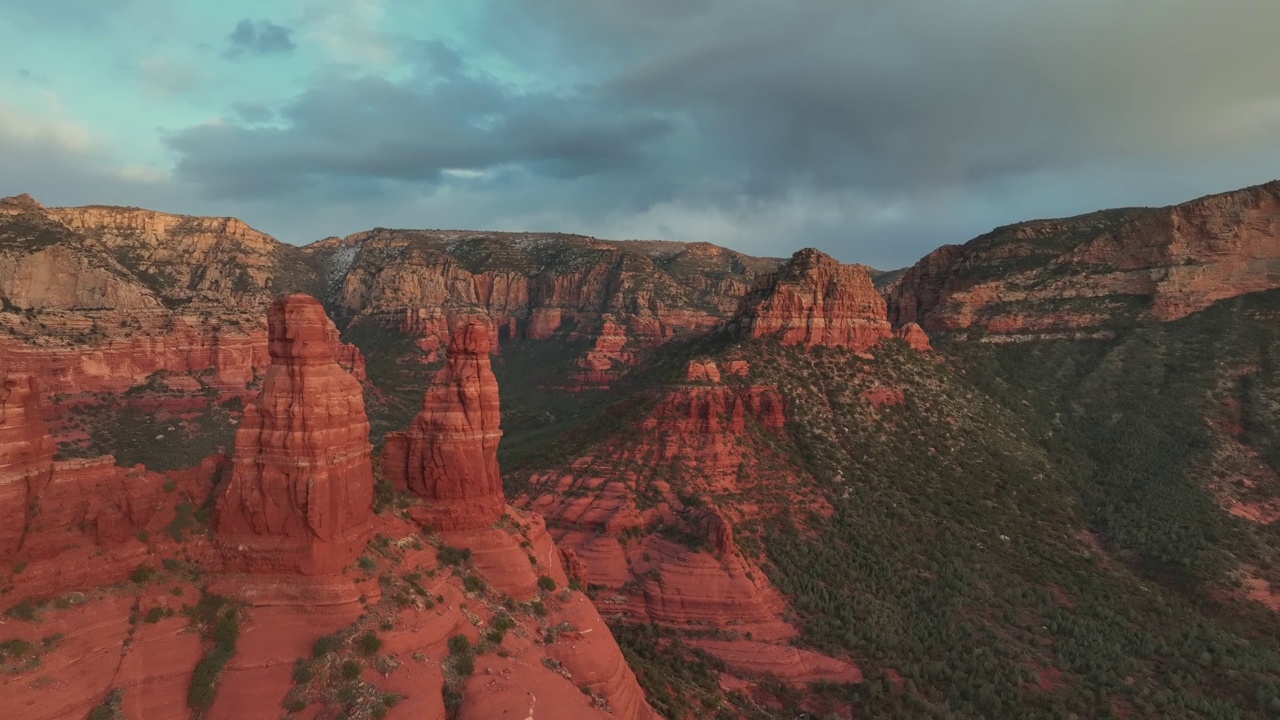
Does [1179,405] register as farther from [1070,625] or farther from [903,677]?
[903,677]

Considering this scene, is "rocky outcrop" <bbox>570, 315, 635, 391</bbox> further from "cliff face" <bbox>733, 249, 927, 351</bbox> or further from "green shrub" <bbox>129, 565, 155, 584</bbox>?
"green shrub" <bbox>129, 565, 155, 584</bbox>

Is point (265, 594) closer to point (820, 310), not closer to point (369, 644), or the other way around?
point (369, 644)

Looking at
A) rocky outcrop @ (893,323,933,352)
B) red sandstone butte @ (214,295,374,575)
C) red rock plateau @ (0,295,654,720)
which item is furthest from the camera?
rocky outcrop @ (893,323,933,352)

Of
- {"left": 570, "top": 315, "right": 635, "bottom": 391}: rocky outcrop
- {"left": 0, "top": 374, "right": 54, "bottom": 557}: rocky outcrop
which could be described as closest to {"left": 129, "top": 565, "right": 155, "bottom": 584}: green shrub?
{"left": 0, "top": 374, "right": 54, "bottom": 557}: rocky outcrop

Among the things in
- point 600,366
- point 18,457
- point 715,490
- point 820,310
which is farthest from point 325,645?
point 600,366

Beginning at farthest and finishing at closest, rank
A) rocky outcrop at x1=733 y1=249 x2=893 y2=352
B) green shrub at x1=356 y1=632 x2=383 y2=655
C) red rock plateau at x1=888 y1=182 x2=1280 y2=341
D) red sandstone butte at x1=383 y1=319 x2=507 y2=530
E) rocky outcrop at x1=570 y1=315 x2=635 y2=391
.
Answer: rocky outcrop at x1=570 y1=315 x2=635 y2=391 → red rock plateau at x1=888 y1=182 x2=1280 y2=341 → rocky outcrop at x1=733 y1=249 x2=893 y2=352 → red sandstone butte at x1=383 y1=319 x2=507 y2=530 → green shrub at x1=356 y1=632 x2=383 y2=655

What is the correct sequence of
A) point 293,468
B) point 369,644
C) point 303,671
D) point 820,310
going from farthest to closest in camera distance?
point 820,310 < point 293,468 < point 369,644 < point 303,671

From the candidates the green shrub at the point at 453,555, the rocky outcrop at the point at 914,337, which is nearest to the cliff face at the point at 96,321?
the green shrub at the point at 453,555
